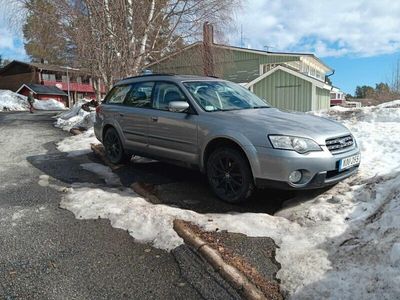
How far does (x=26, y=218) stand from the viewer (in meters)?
4.85

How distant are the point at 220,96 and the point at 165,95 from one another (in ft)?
2.97

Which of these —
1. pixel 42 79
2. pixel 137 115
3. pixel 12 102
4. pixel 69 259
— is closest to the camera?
pixel 69 259

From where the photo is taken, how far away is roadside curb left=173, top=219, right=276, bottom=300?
313 centimetres

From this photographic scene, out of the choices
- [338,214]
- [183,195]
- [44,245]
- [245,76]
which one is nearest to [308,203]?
[338,214]

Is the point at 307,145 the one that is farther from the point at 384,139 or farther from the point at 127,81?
the point at 127,81

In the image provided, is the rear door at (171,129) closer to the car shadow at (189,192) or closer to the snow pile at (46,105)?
the car shadow at (189,192)

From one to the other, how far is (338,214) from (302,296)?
1.57 m

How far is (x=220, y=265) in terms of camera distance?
3.50 metres

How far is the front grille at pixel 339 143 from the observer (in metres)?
4.83

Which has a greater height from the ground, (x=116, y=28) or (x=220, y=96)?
(x=116, y=28)

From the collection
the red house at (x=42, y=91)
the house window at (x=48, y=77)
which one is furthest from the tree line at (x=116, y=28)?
the house window at (x=48, y=77)

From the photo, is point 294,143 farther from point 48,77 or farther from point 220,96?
point 48,77

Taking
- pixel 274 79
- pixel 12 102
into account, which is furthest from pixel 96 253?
pixel 12 102

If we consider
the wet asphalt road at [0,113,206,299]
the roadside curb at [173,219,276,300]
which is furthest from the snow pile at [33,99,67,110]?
the roadside curb at [173,219,276,300]
